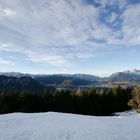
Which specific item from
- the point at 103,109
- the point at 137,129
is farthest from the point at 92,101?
the point at 137,129

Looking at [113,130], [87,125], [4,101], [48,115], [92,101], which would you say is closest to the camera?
[113,130]

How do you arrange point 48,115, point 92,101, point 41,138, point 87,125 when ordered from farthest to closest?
1. point 92,101
2. point 48,115
3. point 87,125
4. point 41,138

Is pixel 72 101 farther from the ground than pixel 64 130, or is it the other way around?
pixel 64 130

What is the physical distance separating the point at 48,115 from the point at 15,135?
9.09 metres

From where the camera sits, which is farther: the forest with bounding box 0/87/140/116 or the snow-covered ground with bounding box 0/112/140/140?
the forest with bounding box 0/87/140/116

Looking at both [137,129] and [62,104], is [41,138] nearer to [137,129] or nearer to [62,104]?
[137,129]

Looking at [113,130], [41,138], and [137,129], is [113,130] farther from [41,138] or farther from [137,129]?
[41,138]

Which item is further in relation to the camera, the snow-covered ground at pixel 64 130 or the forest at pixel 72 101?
the forest at pixel 72 101

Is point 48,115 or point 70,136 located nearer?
point 70,136

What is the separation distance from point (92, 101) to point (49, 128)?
2589 inches

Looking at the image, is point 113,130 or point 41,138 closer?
point 41,138

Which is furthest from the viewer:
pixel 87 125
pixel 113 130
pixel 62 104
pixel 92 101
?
pixel 92 101

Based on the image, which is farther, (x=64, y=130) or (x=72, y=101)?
(x=72, y=101)

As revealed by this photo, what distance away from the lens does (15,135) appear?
1723cm
